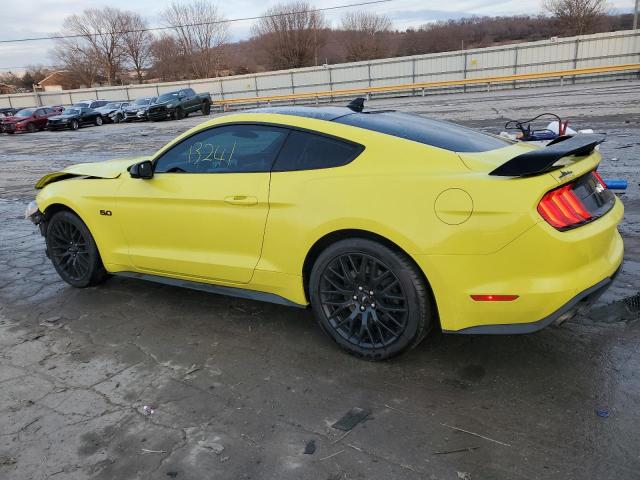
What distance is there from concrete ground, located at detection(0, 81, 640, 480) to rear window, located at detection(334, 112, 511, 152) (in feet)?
4.42

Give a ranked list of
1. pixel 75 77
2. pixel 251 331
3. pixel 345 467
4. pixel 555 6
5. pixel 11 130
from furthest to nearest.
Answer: pixel 75 77 → pixel 555 6 → pixel 11 130 → pixel 251 331 → pixel 345 467

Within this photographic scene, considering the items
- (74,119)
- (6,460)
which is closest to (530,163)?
(6,460)

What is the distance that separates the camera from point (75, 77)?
85188mm

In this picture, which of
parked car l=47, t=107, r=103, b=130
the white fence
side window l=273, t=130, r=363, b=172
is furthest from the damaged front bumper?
the white fence

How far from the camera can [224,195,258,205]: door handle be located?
373 centimetres

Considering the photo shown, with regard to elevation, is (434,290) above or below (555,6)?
below

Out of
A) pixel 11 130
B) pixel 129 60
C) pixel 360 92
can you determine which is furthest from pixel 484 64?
pixel 129 60

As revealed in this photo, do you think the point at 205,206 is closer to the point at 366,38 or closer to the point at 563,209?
the point at 563,209

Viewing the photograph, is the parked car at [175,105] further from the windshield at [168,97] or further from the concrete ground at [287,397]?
the concrete ground at [287,397]

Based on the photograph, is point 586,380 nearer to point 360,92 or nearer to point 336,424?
point 336,424

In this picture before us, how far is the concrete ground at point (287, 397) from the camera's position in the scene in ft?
8.59

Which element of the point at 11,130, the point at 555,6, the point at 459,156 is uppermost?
the point at 555,6

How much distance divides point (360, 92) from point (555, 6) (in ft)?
147

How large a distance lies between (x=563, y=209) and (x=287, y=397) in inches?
75.8
